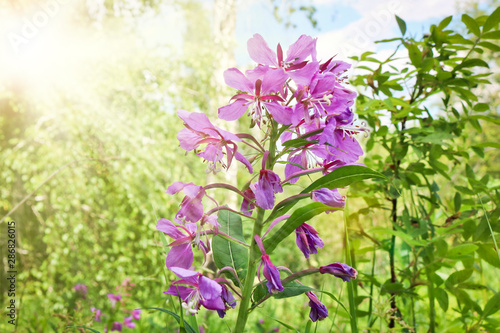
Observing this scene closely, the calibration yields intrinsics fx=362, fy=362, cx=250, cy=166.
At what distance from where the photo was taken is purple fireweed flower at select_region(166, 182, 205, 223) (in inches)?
28.8

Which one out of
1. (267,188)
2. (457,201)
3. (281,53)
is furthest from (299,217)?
(457,201)

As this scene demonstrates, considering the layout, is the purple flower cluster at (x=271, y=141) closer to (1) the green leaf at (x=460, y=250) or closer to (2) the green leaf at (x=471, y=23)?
(1) the green leaf at (x=460, y=250)

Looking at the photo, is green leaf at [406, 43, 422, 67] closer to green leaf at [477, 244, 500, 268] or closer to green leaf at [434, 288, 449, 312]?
green leaf at [477, 244, 500, 268]

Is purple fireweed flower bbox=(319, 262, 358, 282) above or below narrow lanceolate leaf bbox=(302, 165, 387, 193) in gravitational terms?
below

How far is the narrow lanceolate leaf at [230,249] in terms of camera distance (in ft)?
2.83

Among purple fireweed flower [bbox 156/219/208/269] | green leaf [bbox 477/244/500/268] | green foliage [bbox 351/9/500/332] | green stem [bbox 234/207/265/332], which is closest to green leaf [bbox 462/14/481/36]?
green foliage [bbox 351/9/500/332]

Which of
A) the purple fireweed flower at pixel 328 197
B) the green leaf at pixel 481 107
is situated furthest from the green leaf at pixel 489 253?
the purple fireweed flower at pixel 328 197

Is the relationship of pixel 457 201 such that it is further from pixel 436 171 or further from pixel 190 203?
pixel 190 203

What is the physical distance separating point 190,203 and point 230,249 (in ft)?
0.68

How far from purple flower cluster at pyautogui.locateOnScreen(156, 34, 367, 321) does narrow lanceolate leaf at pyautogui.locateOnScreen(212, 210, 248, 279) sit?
85 millimetres

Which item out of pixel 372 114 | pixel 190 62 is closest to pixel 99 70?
pixel 190 62

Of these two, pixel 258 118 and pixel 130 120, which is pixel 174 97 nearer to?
pixel 130 120

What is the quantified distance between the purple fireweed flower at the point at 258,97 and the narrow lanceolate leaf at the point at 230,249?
0.92 ft

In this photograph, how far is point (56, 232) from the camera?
4.05m
